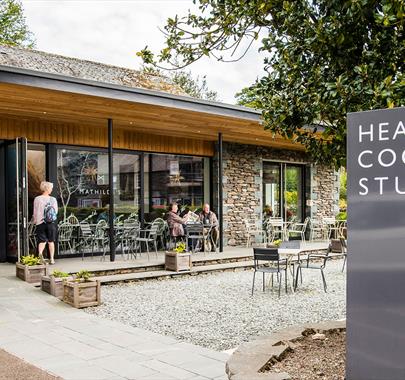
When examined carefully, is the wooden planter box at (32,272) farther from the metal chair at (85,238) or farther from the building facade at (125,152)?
the metal chair at (85,238)

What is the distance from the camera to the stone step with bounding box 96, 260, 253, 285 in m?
8.26

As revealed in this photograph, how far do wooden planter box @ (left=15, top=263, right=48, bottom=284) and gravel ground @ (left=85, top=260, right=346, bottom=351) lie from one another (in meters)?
1.03

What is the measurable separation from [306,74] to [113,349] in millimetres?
2905

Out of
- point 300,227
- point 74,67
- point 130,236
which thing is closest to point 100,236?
point 130,236

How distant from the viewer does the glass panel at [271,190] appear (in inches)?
586

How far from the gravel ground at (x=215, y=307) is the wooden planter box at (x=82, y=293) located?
135mm

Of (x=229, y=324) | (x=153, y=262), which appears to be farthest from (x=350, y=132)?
(x=153, y=262)

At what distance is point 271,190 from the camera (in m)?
15.1

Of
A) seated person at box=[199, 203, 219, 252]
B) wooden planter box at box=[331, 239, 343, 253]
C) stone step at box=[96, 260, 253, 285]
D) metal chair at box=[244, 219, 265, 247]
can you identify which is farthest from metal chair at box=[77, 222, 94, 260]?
wooden planter box at box=[331, 239, 343, 253]

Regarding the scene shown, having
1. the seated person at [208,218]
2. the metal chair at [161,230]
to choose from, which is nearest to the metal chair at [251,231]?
the seated person at [208,218]

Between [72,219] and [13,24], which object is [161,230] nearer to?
[72,219]

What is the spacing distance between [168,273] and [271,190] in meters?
6.76

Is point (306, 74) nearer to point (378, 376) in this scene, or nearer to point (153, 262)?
point (378, 376)

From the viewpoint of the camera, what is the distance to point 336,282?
873cm
